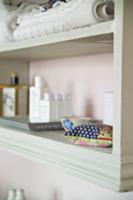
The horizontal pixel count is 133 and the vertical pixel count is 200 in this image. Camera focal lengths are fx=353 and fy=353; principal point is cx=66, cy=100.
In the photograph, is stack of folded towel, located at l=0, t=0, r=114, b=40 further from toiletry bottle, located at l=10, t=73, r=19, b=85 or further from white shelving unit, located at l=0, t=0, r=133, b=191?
toiletry bottle, located at l=10, t=73, r=19, b=85

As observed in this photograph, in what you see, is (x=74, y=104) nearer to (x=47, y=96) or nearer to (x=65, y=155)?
→ (x=47, y=96)

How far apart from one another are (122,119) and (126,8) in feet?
0.60

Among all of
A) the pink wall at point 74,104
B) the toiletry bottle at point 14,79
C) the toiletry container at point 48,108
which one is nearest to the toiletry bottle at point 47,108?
the toiletry container at point 48,108

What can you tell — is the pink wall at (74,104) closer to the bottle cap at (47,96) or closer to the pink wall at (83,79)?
the pink wall at (83,79)

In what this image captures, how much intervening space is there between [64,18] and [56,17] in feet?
0.12

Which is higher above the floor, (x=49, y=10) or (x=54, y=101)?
(x=49, y=10)

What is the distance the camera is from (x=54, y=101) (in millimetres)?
947

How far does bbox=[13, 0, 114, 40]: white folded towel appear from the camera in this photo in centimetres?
65

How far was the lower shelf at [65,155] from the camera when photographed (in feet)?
2.01

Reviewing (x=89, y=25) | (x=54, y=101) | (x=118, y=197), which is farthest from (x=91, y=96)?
(x=89, y=25)

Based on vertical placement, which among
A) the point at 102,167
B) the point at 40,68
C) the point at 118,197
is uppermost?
the point at 40,68

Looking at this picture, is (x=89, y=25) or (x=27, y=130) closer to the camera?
(x=89, y=25)

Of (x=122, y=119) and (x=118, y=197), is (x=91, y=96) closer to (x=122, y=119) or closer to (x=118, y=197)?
(x=118, y=197)

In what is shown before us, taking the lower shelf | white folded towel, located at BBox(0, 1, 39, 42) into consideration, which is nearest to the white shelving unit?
the lower shelf
